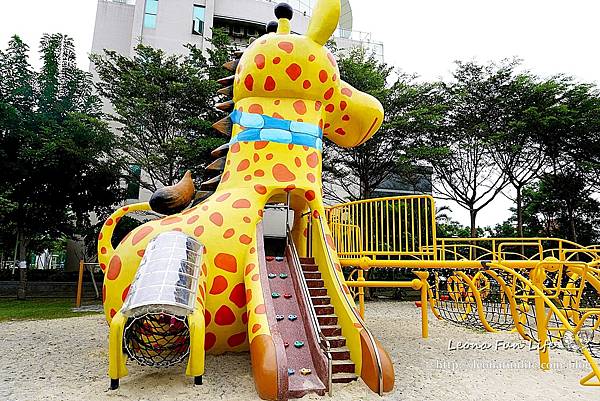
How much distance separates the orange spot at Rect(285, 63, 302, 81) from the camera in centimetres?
758

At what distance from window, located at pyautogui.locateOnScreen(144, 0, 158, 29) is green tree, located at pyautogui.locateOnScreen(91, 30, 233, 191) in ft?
24.8

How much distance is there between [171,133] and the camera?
18125mm

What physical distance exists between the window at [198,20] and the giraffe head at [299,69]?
19.4m

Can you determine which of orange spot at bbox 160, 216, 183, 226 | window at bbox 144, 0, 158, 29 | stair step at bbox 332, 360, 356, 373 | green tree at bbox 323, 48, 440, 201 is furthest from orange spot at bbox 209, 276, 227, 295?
window at bbox 144, 0, 158, 29

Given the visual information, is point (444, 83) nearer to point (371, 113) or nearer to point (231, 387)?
point (371, 113)

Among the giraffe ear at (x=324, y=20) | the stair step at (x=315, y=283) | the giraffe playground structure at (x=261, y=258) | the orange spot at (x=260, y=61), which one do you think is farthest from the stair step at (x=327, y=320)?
the giraffe ear at (x=324, y=20)

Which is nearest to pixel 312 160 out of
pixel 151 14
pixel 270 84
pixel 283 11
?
pixel 270 84

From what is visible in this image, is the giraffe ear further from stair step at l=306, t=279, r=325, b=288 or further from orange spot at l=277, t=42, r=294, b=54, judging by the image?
stair step at l=306, t=279, r=325, b=288

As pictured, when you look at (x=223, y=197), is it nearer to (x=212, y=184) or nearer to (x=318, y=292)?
(x=212, y=184)

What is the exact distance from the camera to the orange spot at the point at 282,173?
7.42 m

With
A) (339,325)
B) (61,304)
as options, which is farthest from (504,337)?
(61,304)

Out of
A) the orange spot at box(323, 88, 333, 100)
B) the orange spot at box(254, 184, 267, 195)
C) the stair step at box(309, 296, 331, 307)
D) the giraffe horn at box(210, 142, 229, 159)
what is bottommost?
the stair step at box(309, 296, 331, 307)

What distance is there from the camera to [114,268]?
659 cm

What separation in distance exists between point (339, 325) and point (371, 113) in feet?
13.3
